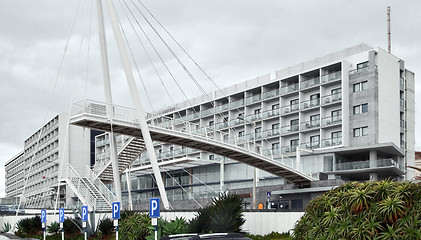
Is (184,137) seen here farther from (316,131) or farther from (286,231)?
(316,131)

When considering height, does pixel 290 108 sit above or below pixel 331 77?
below

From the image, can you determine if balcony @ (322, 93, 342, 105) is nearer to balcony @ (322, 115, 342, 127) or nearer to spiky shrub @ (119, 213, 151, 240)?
balcony @ (322, 115, 342, 127)

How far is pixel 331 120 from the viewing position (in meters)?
64.9

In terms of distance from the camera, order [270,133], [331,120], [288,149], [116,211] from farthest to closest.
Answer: [270,133]
[288,149]
[331,120]
[116,211]

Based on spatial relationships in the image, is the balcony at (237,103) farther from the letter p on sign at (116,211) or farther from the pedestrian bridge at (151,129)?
the letter p on sign at (116,211)

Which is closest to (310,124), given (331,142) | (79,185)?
(331,142)

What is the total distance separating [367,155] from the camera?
6219 centimetres

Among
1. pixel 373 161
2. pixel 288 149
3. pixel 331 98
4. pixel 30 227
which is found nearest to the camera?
pixel 30 227

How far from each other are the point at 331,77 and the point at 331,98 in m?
2.48

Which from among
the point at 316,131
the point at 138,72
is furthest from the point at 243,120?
the point at 138,72

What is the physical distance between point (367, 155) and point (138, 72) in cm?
3564

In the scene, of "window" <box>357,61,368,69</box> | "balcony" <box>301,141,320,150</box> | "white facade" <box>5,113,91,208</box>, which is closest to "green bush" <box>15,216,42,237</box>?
"balcony" <box>301,141,320,150</box>

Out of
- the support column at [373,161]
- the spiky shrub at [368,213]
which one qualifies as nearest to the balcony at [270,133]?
the support column at [373,161]

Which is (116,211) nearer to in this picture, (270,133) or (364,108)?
(364,108)
